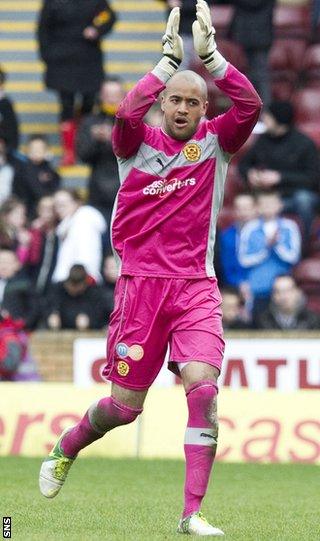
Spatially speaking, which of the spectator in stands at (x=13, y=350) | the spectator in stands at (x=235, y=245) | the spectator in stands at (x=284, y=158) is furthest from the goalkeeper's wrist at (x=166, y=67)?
the spectator in stands at (x=284, y=158)

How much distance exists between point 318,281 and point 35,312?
3333 millimetres

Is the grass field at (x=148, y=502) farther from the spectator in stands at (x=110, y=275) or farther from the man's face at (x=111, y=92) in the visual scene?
the man's face at (x=111, y=92)

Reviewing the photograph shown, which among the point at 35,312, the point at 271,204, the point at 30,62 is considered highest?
the point at 30,62

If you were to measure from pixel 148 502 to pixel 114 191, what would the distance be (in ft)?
25.3

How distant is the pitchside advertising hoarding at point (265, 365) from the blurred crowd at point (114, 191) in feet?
1.76

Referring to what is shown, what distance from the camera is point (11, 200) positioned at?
1711 centimetres

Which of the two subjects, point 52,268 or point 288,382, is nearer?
point 288,382

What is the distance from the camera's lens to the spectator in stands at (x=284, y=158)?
56.0 ft

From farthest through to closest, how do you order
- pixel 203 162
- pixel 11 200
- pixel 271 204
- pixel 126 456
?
1. pixel 11 200
2. pixel 271 204
3. pixel 126 456
4. pixel 203 162

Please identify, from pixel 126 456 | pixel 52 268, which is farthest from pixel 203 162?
pixel 52 268

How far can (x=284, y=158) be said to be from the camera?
17.2m

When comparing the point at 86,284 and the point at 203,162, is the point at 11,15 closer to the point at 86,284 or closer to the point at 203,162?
the point at 86,284

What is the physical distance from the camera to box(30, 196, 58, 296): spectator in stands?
54.0ft

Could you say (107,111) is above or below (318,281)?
above
